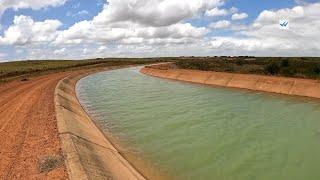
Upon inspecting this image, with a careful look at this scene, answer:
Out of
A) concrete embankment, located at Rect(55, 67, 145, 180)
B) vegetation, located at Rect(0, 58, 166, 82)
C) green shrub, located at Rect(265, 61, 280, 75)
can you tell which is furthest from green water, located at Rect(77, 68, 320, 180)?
vegetation, located at Rect(0, 58, 166, 82)

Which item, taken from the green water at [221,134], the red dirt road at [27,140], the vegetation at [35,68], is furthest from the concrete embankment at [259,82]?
the vegetation at [35,68]

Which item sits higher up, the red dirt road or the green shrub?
the green shrub

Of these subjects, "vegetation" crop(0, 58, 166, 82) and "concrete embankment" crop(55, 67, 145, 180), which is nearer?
"concrete embankment" crop(55, 67, 145, 180)

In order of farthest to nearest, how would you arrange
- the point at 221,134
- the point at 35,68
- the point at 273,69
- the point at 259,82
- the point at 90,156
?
1. the point at 35,68
2. the point at 273,69
3. the point at 259,82
4. the point at 221,134
5. the point at 90,156

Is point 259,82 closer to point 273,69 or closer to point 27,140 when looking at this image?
point 273,69

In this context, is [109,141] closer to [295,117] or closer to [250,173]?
[250,173]

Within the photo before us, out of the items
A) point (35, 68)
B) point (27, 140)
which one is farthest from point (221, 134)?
point (35, 68)

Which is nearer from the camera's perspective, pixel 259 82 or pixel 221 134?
pixel 221 134

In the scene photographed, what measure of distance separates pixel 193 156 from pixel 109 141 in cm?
491

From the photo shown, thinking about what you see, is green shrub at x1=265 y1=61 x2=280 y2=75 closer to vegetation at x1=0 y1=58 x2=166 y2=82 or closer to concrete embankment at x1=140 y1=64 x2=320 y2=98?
concrete embankment at x1=140 y1=64 x2=320 y2=98

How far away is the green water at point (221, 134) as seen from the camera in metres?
13.8

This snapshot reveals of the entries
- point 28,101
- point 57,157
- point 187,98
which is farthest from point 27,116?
point 187,98

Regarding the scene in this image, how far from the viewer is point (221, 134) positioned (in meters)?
19.5

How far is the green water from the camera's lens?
13799 mm
